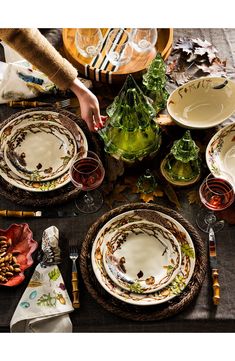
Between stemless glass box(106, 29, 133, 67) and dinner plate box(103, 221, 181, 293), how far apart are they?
2.13ft

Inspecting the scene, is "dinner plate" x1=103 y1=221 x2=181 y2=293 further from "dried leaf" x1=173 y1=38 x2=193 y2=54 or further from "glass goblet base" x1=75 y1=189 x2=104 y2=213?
"dried leaf" x1=173 y1=38 x2=193 y2=54

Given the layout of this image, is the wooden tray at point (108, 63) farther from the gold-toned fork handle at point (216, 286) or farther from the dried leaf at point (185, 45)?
the gold-toned fork handle at point (216, 286)

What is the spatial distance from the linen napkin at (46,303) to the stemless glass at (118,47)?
73cm

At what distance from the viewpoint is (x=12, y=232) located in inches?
57.8

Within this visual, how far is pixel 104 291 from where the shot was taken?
1.36 meters

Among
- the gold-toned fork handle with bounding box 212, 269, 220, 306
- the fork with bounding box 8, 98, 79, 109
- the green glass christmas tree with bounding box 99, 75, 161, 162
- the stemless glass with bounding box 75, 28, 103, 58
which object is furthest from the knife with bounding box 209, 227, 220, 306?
the stemless glass with bounding box 75, 28, 103, 58

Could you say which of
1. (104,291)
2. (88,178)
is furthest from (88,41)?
(104,291)

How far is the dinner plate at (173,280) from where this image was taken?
1348 millimetres

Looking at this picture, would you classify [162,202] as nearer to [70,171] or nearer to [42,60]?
[70,171]

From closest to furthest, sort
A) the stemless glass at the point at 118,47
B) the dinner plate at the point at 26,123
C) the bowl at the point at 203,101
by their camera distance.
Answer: the dinner plate at the point at 26,123
the bowl at the point at 203,101
the stemless glass at the point at 118,47

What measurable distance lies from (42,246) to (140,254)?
28 cm

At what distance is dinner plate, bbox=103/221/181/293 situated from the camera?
1380 mm

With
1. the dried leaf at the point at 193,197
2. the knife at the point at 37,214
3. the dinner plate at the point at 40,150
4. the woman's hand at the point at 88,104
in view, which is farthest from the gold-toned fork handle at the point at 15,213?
the dried leaf at the point at 193,197

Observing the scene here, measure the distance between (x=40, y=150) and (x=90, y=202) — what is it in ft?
0.85
